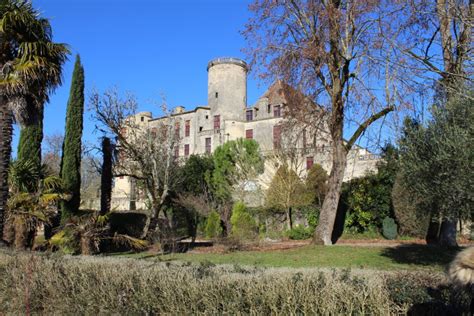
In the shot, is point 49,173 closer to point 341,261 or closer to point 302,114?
point 302,114

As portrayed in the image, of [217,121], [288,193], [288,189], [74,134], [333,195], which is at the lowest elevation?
[333,195]

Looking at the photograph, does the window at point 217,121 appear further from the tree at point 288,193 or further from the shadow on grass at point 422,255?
the shadow on grass at point 422,255

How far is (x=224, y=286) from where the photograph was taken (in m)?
4.72

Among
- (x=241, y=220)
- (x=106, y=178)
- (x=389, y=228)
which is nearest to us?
(x=106, y=178)

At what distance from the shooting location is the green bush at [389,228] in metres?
22.1

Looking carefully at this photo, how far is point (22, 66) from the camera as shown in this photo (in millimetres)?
12820

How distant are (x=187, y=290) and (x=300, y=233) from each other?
68.8 ft

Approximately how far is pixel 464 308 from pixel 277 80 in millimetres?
13915

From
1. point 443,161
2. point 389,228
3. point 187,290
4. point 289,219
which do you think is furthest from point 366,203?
point 187,290

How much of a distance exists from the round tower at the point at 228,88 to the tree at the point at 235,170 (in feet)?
55.1

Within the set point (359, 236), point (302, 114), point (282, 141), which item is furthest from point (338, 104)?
point (282, 141)

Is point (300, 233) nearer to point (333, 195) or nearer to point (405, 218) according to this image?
point (405, 218)

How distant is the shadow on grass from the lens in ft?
39.8

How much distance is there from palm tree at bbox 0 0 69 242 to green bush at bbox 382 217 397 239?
59.6 feet
